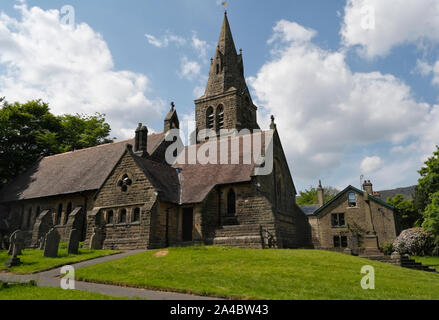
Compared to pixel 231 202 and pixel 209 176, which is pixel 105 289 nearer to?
pixel 231 202

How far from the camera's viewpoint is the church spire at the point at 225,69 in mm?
41125

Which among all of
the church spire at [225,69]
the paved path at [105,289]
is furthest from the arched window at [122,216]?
the church spire at [225,69]

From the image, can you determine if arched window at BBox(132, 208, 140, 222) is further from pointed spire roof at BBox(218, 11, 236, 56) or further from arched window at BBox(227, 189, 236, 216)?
pointed spire roof at BBox(218, 11, 236, 56)

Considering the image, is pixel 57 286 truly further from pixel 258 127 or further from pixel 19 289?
pixel 258 127

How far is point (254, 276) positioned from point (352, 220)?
27.0 meters

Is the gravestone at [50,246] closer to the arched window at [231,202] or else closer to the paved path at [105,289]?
the paved path at [105,289]

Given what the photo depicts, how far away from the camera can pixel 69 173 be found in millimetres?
31219

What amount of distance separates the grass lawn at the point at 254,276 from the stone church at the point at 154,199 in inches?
178

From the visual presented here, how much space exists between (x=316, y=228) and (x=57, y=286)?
31097 mm

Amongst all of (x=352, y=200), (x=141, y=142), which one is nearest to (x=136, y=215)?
(x=141, y=142)

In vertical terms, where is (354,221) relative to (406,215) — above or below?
below
